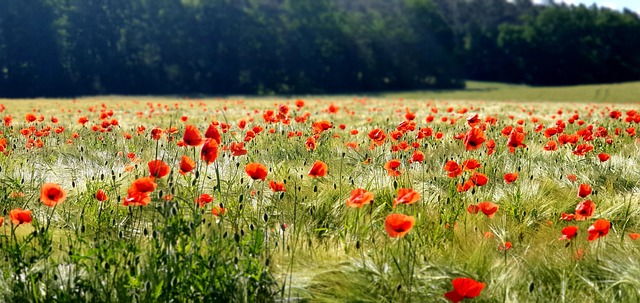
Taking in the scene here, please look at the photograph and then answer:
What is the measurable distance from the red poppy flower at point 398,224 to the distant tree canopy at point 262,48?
44507 millimetres

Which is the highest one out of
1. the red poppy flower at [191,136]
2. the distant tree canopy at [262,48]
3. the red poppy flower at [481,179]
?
the distant tree canopy at [262,48]

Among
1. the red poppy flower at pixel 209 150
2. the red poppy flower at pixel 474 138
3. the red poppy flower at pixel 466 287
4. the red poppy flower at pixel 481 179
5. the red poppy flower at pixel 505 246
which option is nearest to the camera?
the red poppy flower at pixel 466 287

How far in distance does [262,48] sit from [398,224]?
51.2 meters

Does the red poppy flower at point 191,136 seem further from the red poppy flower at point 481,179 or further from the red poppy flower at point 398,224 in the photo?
the red poppy flower at point 481,179

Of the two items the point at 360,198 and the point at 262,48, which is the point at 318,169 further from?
the point at 262,48

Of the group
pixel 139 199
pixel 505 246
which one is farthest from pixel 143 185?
pixel 505 246

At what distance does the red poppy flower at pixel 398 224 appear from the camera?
223cm

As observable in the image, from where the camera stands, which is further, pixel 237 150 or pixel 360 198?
pixel 237 150

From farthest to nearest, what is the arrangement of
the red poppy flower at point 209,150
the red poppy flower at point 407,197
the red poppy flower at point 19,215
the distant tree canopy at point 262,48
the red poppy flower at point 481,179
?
the distant tree canopy at point 262,48 < the red poppy flower at point 481,179 < the red poppy flower at point 209,150 < the red poppy flower at point 19,215 < the red poppy flower at point 407,197

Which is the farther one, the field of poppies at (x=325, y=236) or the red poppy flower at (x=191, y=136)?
the red poppy flower at (x=191, y=136)

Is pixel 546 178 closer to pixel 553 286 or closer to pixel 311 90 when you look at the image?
pixel 553 286

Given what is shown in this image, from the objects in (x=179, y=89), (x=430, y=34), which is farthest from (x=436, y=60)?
(x=179, y=89)

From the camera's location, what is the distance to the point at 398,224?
2.25m

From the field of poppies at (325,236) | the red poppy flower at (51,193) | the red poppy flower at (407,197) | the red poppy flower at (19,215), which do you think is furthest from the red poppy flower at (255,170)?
the red poppy flower at (19,215)
